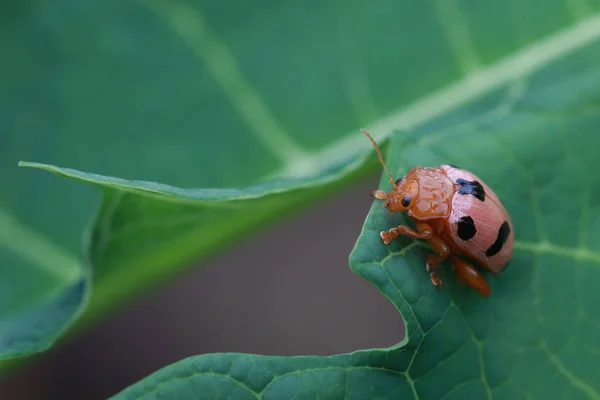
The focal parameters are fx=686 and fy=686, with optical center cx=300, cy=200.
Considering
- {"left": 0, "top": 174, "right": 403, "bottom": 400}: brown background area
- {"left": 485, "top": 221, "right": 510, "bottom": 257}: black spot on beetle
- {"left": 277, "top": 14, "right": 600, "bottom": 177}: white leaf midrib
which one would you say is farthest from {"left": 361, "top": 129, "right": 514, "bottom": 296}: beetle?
{"left": 0, "top": 174, "right": 403, "bottom": 400}: brown background area

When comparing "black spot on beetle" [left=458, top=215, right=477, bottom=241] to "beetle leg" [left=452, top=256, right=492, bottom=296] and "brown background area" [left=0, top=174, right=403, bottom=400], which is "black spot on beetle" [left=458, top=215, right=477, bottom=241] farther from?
"brown background area" [left=0, top=174, right=403, bottom=400]

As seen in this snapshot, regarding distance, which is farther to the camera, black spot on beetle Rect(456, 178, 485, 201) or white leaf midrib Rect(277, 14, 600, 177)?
white leaf midrib Rect(277, 14, 600, 177)

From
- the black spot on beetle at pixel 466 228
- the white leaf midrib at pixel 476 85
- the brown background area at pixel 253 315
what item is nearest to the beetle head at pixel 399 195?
the black spot on beetle at pixel 466 228

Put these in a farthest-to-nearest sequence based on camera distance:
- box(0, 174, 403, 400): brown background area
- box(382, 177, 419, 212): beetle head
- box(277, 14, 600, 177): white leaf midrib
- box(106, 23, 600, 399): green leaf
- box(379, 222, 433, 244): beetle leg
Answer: box(0, 174, 403, 400): brown background area → box(277, 14, 600, 177): white leaf midrib → box(382, 177, 419, 212): beetle head → box(379, 222, 433, 244): beetle leg → box(106, 23, 600, 399): green leaf

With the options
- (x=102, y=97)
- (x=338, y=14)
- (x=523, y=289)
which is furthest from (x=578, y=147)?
(x=102, y=97)

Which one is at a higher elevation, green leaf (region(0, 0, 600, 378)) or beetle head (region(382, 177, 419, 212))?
green leaf (region(0, 0, 600, 378))

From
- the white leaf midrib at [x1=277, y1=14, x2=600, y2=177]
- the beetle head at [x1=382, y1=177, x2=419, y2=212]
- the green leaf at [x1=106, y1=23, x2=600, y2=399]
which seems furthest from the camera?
the white leaf midrib at [x1=277, y1=14, x2=600, y2=177]
